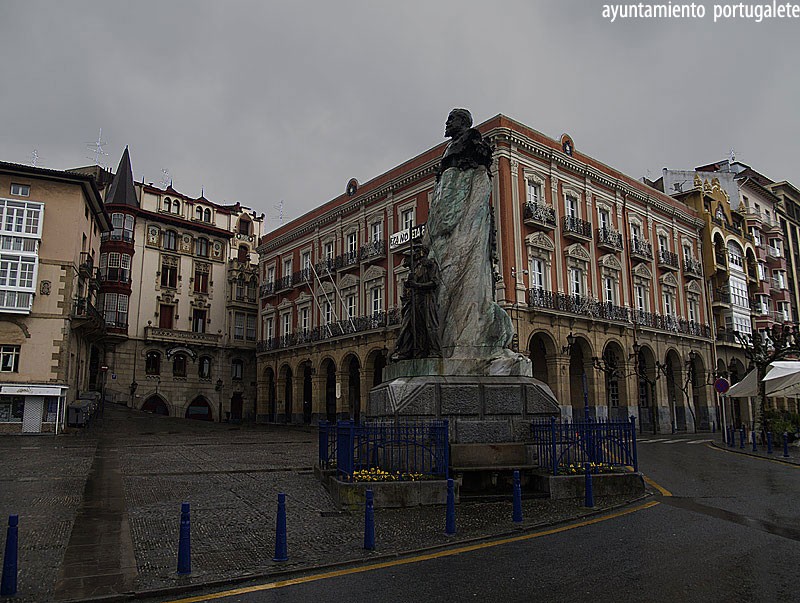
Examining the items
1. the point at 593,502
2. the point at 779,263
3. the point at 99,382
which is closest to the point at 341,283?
the point at 99,382

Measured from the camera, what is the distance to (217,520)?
8.84m

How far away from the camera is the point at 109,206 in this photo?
47594 mm

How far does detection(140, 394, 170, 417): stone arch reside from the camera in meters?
48.1

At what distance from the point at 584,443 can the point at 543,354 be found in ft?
83.8

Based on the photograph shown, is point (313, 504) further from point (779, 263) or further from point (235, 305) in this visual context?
point (779, 263)

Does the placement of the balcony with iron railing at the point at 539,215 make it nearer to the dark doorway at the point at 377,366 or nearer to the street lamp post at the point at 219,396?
the dark doorway at the point at 377,366

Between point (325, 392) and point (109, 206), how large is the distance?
20926 millimetres

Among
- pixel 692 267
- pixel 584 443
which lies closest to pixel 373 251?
pixel 692 267

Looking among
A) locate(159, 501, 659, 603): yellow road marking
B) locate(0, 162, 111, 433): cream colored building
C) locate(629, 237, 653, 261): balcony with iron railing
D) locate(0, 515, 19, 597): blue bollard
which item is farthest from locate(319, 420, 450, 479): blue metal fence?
locate(629, 237, 653, 261): balcony with iron railing

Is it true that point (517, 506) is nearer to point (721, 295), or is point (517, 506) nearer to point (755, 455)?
point (755, 455)

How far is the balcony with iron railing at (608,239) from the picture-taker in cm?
3838

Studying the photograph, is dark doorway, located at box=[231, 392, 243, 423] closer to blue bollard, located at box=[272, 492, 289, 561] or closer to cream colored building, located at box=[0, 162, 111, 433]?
cream colored building, located at box=[0, 162, 111, 433]

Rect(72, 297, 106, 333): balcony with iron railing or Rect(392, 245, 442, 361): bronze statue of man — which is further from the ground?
Rect(72, 297, 106, 333): balcony with iron railing

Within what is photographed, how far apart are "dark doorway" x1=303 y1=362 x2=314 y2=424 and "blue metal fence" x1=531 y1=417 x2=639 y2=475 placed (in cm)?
3699
